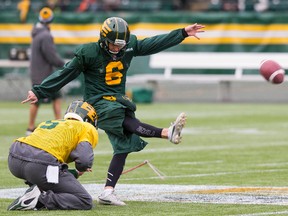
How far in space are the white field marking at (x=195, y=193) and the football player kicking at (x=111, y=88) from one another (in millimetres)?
530

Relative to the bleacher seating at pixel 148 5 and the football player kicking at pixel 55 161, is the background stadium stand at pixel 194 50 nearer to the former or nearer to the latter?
the bleacher seating at pixel 148 5

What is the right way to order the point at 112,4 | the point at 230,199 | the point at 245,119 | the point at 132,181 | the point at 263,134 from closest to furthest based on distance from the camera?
the point at 230,199, the point at 132,181, the point at 263,134, the point at 245,119, the point at 112,4

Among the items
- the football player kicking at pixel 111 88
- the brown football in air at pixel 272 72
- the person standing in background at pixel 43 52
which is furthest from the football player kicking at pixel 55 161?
the person standing in background at pixel 43 52

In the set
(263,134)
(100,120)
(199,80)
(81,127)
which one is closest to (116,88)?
(100,120)

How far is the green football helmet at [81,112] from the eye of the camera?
8.94 metres

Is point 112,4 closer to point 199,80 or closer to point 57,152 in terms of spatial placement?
point 199,80

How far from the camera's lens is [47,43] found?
1775 centimetres

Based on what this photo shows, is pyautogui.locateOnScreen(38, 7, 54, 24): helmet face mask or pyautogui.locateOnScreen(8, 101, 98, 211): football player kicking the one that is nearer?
pyautogui.locateOnScreen(8, 101, 98, 211): football player kicking

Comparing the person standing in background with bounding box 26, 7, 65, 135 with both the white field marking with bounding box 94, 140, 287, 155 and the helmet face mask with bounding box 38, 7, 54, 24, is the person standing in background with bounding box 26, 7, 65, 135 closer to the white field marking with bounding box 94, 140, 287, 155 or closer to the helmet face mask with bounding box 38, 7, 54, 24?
the helmet face mask with bounding box 38, 7, 54, 24

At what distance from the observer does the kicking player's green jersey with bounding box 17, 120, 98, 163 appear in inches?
342

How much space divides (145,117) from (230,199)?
11175mm

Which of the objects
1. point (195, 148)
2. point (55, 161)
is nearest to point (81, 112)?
point (55, 161)

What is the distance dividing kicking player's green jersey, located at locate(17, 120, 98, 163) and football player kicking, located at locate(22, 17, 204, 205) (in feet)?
2.62

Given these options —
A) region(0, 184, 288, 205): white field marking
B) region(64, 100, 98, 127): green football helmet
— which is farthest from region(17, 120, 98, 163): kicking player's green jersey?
region(0, 184, 288, 205): white field marking
